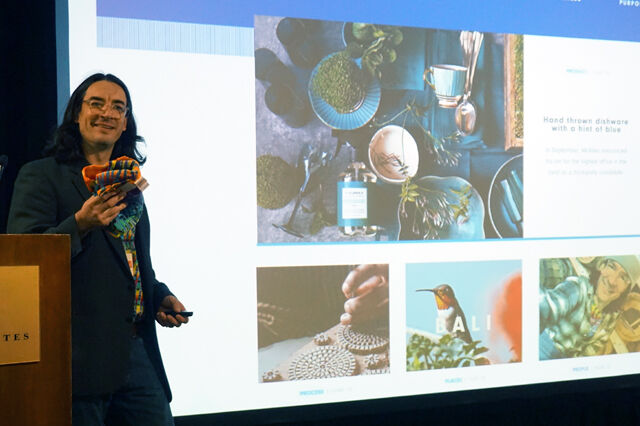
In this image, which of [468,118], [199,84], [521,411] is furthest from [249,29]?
[521,411]

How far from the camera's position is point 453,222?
8.68 ft

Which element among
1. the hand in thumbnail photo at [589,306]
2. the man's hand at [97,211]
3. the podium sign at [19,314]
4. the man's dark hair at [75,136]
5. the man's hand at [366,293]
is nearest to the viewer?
the podium sign at [19,314]

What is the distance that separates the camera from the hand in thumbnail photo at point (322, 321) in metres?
2.42

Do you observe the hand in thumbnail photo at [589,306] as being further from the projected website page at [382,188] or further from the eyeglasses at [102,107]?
the eyeglasses at [102,107]

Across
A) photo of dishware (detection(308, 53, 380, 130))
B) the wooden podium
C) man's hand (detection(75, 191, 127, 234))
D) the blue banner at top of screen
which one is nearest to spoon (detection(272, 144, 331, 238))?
photo of dishware (detection(308, 53, 380, 130))

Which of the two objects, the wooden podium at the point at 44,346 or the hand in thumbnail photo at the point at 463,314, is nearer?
the wooden podium at the point at 44,346

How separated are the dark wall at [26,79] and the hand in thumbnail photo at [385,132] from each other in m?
0.71

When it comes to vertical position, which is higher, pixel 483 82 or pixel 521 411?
pixel 483 82

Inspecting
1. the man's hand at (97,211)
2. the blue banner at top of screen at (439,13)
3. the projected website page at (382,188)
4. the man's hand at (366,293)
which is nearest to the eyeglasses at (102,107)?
the man's hand at (97,211)

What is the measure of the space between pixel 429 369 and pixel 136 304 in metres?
1.35

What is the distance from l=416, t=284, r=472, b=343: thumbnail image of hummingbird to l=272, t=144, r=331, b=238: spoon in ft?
1.98

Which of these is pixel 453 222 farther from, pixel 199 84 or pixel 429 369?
pixel 199 84

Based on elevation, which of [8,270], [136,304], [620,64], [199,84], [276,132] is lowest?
[136,304]

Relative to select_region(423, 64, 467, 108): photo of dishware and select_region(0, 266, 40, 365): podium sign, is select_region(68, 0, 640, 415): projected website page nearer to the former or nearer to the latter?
select_region(423, 64, 467, 108): photo of dishware
